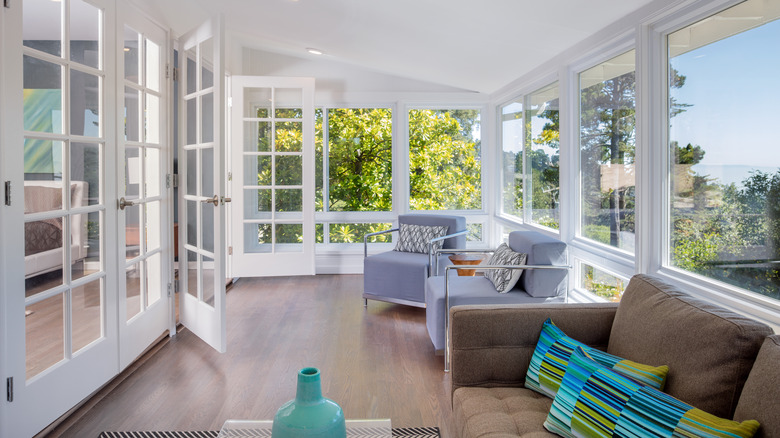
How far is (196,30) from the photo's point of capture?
348cm

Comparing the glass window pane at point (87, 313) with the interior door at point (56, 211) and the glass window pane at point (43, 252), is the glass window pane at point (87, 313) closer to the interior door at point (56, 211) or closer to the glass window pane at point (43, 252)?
the interior door at point (56, 211)

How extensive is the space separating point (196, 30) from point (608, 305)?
3.02 metres

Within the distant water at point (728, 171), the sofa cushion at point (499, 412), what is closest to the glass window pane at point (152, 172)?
the sofa cushion at point (499, 412)

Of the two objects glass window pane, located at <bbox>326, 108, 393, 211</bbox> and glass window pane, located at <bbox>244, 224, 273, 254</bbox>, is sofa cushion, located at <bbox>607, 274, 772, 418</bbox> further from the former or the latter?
glass window pane, located at <bbox>326, 108, 393, 211</bbox>

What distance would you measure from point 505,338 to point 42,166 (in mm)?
2109

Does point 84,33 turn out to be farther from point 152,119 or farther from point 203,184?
point 203,184

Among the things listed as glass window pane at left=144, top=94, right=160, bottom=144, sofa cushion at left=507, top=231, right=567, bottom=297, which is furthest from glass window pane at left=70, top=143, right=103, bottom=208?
sofa cushion at left=507, top=231, right=567, bottom=297

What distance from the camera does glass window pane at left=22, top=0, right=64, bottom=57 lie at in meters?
2.21

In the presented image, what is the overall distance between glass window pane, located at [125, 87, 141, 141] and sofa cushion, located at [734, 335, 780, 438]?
316 centimetres

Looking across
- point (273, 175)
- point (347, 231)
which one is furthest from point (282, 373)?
point (347, 231)

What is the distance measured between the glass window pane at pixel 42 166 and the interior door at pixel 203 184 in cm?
88

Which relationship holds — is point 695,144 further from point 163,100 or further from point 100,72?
point 163,100

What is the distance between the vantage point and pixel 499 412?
5.53ft

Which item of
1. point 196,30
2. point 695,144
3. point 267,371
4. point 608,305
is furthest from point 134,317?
point 695,144
